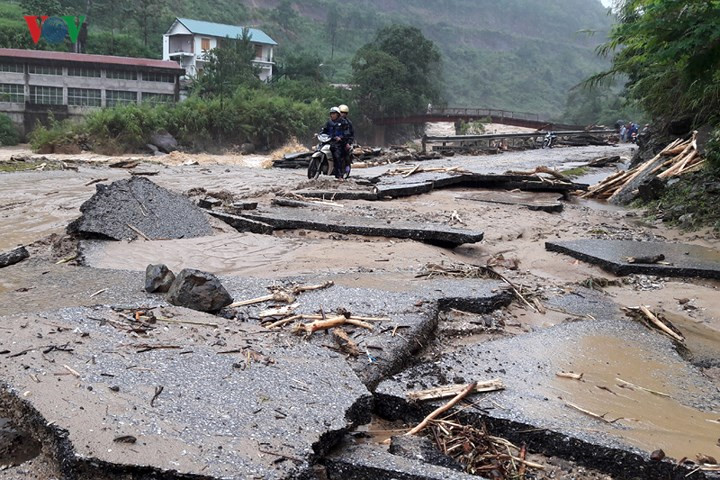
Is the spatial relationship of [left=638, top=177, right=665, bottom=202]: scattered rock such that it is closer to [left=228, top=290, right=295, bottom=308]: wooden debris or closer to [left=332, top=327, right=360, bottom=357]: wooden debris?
[left=228, top=290, right=295, bottom=308]: wooden debris

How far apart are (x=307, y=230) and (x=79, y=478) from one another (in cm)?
559

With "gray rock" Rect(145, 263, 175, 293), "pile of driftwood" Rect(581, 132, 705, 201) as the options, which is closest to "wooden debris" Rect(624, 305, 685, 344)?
"gray rock" Rect(145, 263, 175, 293)

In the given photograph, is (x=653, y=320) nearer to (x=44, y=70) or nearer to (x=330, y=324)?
(x=330, y=324)

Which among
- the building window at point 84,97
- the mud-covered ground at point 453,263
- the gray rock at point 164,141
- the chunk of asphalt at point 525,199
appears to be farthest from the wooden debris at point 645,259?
the building window at point 84,97

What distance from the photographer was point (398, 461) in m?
2.66

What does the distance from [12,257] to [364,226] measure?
3708mm

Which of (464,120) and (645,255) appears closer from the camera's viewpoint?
(645,255)

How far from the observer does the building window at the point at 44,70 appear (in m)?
35.5

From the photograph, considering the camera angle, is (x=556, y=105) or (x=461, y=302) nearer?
(x=461, y=302)

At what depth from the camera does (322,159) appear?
13219mm

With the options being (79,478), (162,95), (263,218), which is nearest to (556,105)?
(162,95)

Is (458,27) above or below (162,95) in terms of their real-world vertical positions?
above

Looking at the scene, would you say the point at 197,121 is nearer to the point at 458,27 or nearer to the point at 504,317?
the point at 504,317

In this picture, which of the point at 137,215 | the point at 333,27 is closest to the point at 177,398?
the point at 137,215
